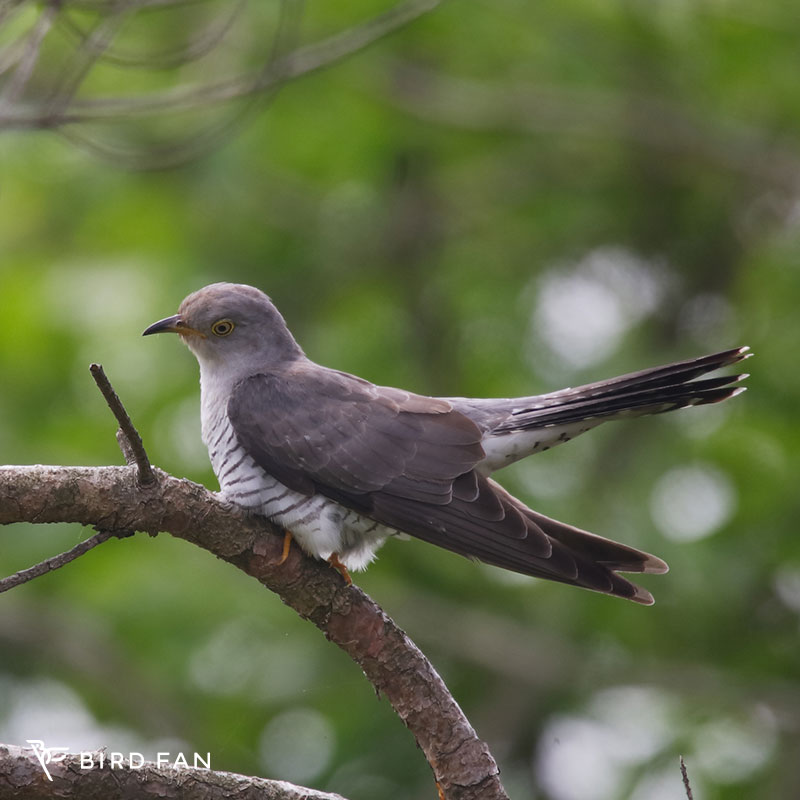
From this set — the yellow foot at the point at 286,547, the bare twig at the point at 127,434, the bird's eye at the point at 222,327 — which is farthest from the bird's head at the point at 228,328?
the bare twig at the point at 127,434

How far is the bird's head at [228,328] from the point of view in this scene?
3.86 metres

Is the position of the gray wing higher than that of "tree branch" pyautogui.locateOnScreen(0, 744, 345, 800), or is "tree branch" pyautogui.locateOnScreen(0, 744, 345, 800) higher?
the gray wing

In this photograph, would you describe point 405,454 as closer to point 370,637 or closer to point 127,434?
point 370,637

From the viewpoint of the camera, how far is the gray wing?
320 cm

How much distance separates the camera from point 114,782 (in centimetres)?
249

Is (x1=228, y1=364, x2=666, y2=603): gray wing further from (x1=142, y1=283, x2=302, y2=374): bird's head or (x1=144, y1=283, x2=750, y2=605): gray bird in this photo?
(x1=142, y1=283, x2=302, y2=374): bird's head

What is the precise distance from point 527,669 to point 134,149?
315 centimetres

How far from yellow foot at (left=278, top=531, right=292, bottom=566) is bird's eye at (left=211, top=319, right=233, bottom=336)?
97 cm

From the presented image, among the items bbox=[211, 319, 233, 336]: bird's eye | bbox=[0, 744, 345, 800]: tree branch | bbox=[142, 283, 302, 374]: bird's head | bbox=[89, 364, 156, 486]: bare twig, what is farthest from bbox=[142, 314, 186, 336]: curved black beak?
bbox=[0, 744, 345, 800]: tree branch

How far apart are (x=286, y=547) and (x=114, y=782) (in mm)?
748

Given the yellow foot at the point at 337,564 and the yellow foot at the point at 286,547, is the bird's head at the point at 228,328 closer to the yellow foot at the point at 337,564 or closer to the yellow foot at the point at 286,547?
the yellow foot at the point at 337,564

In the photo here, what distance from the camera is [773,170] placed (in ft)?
19.6

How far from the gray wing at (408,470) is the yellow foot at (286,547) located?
258 millimetres

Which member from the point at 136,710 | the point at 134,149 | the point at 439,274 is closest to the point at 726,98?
the point at 439,274
